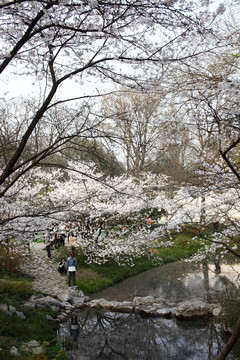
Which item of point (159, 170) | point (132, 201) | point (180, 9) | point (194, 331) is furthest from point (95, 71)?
point (159, 170)

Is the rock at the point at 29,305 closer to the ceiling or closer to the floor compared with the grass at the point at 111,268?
closer to the floor

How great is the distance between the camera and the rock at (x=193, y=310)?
24.3 feet

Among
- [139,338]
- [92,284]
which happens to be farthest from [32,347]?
[92,284]

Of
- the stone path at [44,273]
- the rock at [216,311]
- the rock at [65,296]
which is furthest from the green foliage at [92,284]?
the rock at [216,311]

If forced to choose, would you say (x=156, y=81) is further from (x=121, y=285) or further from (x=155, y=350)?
(x=121, y=285)

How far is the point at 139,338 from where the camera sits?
6.51 metres

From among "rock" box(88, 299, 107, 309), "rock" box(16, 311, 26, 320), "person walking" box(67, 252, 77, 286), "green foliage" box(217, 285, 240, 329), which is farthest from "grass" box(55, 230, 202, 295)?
"rock" box(16, 311, 26, 320)

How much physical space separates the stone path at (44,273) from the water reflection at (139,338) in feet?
6.97

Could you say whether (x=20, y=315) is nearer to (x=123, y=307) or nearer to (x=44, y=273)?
(x=123, y=307)

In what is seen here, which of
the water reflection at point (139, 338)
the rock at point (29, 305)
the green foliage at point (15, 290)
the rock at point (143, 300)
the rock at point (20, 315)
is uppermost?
the green foliage at point (15, 290)

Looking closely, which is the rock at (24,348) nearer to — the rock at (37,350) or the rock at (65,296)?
the rock at (37,350)

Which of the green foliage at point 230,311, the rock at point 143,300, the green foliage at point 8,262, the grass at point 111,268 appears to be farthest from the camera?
the grass at point 111,268

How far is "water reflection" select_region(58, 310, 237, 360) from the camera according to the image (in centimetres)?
577

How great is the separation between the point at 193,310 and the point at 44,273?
5943mm
